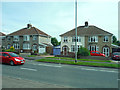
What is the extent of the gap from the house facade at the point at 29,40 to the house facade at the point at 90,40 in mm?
7737

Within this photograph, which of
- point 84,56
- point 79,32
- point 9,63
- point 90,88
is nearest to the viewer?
point 90,88

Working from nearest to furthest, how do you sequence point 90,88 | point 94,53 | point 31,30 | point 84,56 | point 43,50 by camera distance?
1. point 90,88
2. point 84,56
3. point 94,53
4. point 43,50
5. point 31,30

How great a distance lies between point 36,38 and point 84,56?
59.8 feet

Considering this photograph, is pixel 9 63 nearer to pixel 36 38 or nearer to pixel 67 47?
pixel 67 47

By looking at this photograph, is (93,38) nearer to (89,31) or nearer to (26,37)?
(89,31)

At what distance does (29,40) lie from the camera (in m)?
34.8

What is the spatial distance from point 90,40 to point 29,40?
19.0m

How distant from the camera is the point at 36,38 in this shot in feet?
111

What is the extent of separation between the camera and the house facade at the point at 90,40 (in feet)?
87.2

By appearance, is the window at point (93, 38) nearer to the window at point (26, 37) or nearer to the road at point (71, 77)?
the road at point (71, 77)

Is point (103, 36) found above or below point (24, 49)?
above

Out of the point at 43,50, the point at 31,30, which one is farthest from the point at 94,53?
the point at 31,30

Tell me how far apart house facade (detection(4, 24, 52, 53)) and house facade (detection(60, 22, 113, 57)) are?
305 inches

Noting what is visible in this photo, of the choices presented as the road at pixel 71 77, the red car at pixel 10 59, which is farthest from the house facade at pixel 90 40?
the red car at pixel 10 59
